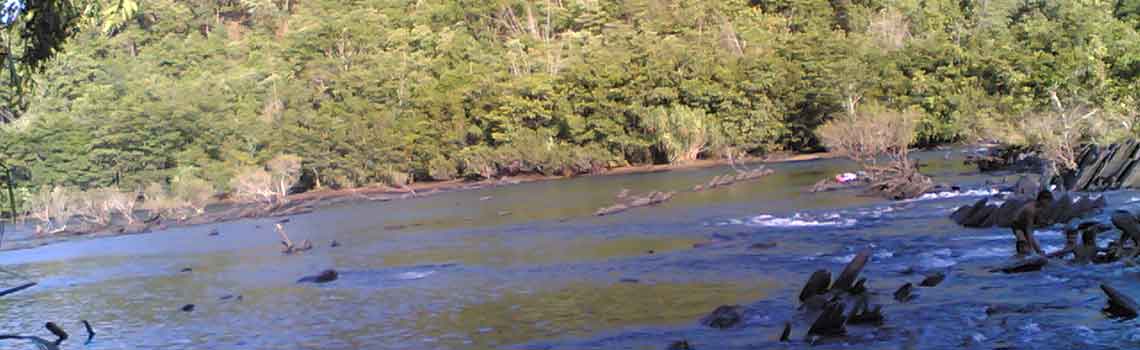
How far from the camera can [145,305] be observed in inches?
922

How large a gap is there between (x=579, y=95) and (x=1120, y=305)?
6217 cm

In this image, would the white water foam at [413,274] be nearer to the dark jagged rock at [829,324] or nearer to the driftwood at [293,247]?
the driftwood at [293,247]

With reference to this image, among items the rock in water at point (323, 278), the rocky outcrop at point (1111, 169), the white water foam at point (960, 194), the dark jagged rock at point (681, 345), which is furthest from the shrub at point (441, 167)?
the dark jagged rock at point (681, 345)

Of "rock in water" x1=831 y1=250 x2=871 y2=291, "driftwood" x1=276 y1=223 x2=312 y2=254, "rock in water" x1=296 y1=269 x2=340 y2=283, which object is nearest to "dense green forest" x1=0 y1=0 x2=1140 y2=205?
"driftwood" x1=276 y1=223 x2=312 y2=254

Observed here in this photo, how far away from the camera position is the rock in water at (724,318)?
13.9m

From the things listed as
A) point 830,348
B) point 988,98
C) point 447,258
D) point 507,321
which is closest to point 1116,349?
point 830,348

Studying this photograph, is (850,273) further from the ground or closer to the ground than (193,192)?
further from the ground

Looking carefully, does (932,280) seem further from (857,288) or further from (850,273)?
(850,273)

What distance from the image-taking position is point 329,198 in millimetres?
66750

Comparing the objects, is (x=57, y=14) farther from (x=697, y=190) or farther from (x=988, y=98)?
(x=988, y=98)

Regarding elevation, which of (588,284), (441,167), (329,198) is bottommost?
(329,198)

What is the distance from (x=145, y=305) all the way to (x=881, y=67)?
56.2 m

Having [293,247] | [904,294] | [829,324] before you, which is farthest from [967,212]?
[293,247]

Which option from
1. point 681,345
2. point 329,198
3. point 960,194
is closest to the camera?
point 681,345
